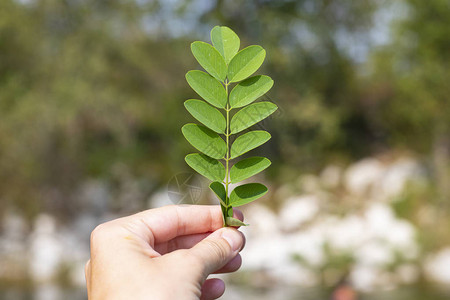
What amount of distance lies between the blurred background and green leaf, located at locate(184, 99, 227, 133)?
5087mm

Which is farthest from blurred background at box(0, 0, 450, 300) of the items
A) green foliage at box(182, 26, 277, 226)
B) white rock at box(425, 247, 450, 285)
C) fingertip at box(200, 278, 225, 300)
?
green foliage at box(182, 26, 277, 226)

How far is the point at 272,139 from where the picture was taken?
7.64 metres

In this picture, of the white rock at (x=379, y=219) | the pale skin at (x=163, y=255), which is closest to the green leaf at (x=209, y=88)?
the pale skin at (x=163, y=255)

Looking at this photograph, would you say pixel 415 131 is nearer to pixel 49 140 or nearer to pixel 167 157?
pixel 167 157

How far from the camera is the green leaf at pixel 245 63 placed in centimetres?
76

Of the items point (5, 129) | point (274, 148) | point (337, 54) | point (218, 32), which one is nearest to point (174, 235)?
point (218, 32)

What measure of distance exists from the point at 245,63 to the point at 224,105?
0.25 feet

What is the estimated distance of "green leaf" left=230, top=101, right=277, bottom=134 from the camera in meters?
0.74

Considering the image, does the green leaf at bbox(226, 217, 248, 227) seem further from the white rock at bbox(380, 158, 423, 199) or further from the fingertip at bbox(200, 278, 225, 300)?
the white rock at bbox(380, 158, 423, 199)

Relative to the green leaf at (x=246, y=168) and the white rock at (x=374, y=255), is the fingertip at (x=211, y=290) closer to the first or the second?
the green leaf at (x=246, y=168)

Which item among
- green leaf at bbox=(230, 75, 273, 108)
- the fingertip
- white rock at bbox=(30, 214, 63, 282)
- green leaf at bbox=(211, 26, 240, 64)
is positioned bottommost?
the fingertip

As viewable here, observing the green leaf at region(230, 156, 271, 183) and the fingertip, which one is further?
the fingertip

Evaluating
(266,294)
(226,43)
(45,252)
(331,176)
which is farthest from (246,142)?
(331,176)

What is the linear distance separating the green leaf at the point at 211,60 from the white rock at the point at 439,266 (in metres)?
5.68
